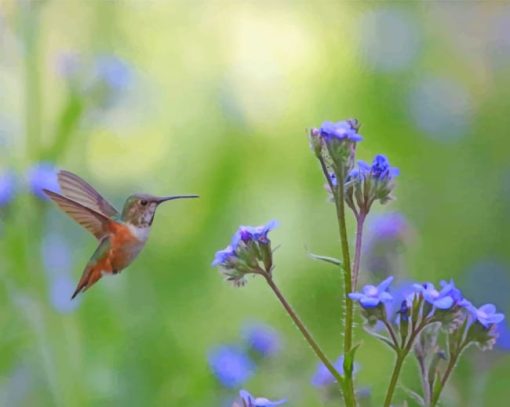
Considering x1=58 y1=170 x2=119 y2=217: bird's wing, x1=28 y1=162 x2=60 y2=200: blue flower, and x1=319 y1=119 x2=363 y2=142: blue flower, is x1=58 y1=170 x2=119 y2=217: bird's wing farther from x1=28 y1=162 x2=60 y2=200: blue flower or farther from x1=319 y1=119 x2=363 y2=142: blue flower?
x1=319 y1=119 x2=363 y2=142: blue flower

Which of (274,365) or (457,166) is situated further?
(457,166)

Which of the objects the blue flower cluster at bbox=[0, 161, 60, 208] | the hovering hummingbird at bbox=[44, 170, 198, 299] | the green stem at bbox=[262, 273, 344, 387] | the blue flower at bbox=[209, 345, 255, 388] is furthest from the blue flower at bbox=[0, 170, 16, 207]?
the green stem at bbox=[262, 273, 344, 387]

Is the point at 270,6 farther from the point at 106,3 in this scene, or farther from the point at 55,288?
the point at 55,288

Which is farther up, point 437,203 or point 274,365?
point 437,203

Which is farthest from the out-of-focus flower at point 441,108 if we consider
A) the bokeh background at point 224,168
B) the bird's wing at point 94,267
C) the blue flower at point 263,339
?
the bird's wing at point 94,267

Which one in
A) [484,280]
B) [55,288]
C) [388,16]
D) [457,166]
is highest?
[388,16]

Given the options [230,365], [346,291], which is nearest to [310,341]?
[346,291]

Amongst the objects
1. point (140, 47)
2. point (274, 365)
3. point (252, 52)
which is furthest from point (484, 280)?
point (140, 47)
